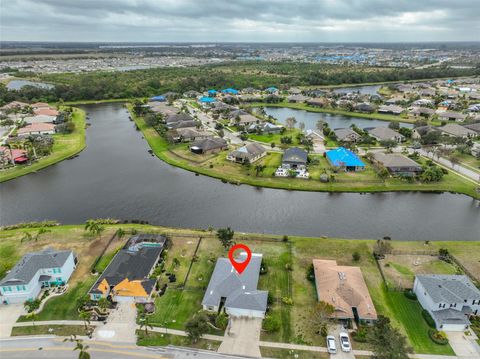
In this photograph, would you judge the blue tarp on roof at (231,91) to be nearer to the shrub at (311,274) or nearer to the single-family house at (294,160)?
the single-family house at (294,160)

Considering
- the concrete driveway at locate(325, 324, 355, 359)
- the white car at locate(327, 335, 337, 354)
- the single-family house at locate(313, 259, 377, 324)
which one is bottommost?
the concrete driveway at locate(325, 324, 355, 359)

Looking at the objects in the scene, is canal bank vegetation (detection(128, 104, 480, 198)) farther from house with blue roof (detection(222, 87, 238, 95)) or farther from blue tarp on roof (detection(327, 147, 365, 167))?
house with blue roof (detection(222, 87, 238, 95))

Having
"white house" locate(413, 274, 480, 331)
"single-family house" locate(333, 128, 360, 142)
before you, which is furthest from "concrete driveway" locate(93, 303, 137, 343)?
"single-family house" locate(333, 128, 360, 142)

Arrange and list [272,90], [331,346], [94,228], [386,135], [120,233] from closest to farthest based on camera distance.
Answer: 1. [331,346]
2. [94,228]
3. [120,233]
4. [386,135]
5. [272,90]

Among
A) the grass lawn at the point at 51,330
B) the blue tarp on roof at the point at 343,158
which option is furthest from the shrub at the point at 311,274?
the blue tarp on roof at the point at 343,158

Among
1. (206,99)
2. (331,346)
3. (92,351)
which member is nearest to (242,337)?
(331,346)

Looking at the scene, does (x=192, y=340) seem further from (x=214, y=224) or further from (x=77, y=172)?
(x=77, y=172)

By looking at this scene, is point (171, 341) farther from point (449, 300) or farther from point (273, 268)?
point (449, 300)
